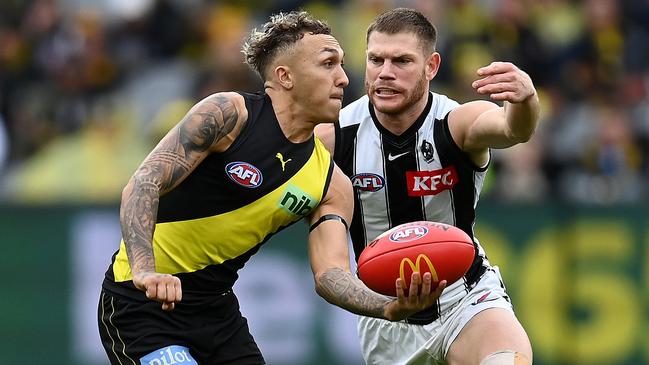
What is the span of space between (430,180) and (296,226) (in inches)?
166

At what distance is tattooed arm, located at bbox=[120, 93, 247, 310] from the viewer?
19.2 feet

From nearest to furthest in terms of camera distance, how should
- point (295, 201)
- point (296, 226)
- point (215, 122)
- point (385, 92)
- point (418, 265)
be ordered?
point (418, 265) < point (215, 122) < point (295, 201) < point (385, 92) < point (296, 226)

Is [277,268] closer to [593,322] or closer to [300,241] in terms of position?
[300,241]

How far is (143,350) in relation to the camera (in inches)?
247

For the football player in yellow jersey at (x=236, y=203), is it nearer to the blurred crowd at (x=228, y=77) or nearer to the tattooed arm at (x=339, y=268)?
the tattooed arm at (x=339, y=268)

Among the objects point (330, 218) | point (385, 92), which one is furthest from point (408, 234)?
point (385, 92)

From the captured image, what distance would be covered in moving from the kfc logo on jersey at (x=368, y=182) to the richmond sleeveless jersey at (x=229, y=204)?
635 millimetres

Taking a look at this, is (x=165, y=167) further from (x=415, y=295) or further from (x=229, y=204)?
(x=415, y=295)

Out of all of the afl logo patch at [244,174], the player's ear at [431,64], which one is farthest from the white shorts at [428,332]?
the afl logo patch at [244,174]

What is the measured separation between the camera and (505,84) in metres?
6.25

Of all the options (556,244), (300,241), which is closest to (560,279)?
(556,244)

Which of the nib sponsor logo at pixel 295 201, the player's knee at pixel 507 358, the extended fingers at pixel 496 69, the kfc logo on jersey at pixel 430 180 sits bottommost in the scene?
the player's knee at pixel 507 358

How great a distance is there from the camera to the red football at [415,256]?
239 inches

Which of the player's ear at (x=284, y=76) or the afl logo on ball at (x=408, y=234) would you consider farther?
the player's ear at (x=284, y=76)
